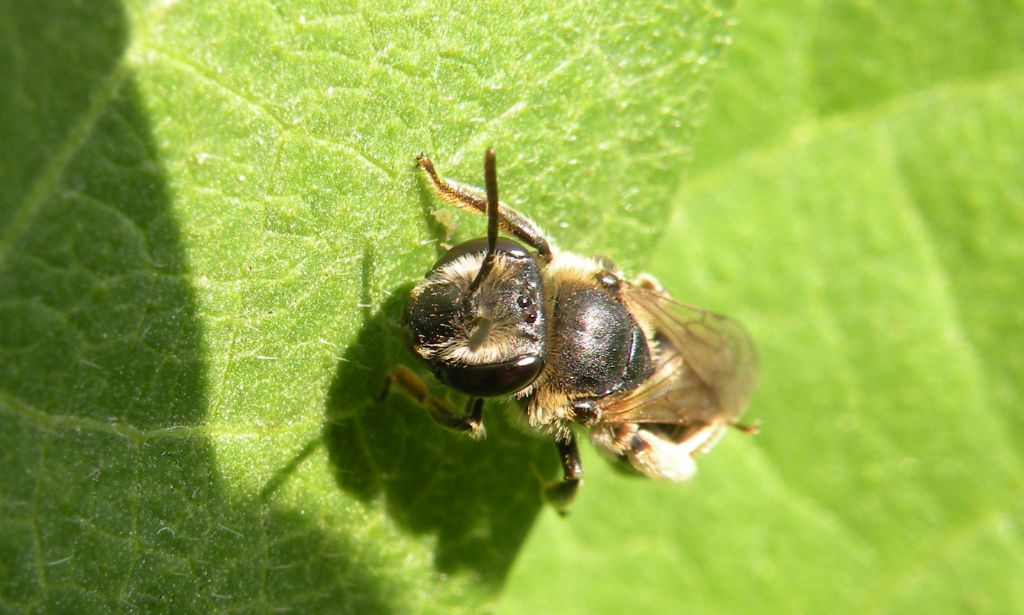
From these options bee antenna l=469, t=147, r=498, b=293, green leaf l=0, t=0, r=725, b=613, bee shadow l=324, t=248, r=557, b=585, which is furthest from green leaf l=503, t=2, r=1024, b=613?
bee antenna l=469, t=147, r=498, b=293

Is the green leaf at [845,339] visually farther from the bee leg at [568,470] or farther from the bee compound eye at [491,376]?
the bee compound eye at [491,376]

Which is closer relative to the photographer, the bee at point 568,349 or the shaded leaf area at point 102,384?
the shaded leaf area at point 102,384

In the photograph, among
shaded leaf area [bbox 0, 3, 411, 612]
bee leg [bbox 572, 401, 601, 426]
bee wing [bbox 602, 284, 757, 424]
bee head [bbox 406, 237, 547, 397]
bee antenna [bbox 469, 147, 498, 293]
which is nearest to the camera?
shaded leaf area [bbox 0, 3, 411, 612]

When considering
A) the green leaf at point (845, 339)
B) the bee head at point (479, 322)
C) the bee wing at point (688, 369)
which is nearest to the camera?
the bee head at point (479, 322)

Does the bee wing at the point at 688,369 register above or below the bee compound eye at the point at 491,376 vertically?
above

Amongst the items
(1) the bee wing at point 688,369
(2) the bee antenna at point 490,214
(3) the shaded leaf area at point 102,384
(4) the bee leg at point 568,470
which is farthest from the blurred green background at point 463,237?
(1) the bee wing at point 688,369

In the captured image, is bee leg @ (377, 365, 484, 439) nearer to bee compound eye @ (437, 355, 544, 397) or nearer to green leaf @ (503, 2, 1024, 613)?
bee compound eye @ (437, 355, 544, 397)

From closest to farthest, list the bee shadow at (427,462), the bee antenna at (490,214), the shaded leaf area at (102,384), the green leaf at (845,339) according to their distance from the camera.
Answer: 1. the shaded leaf area at (102,384)
2. the bee antenna at (490,214)
3. the bee shadow at (427,462)
4. the green leaf at (845,339)
